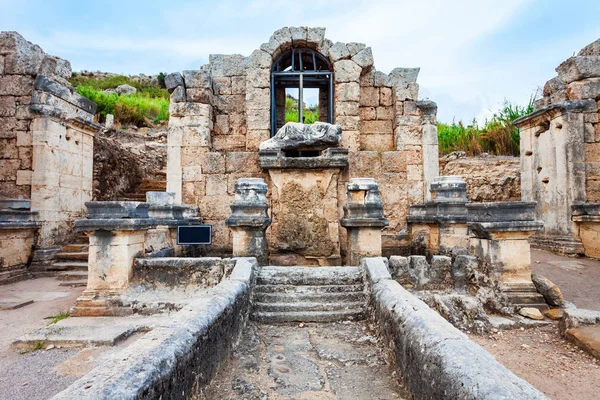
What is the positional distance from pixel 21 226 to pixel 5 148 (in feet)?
5.56

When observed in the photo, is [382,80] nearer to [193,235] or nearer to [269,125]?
[269,125]

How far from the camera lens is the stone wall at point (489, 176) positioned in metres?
10.8

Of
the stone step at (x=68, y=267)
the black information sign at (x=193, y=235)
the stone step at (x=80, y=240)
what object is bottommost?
the stone step at (x=68, y=267)

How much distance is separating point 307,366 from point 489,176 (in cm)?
1035

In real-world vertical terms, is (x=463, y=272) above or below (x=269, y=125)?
below

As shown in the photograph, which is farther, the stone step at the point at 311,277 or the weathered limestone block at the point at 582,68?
the weathered limestone block at the point at 582,68

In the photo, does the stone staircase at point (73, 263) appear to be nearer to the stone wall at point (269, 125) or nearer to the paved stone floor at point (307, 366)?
the stone wall at point (269, 125)

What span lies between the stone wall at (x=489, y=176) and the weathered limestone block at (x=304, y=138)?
6.76 m

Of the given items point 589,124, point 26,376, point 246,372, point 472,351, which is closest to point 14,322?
point 26,376

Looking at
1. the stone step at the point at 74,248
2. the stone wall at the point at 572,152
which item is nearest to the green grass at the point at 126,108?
the stone step at the point at 74,248

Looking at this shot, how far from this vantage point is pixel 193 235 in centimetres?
584

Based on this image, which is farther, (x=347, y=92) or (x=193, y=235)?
(x=347, y=92)

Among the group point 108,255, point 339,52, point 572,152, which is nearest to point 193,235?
point 108,255

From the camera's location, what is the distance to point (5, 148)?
6926 mm
